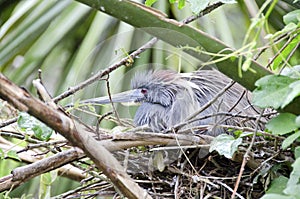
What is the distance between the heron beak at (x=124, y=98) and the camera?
886 mm

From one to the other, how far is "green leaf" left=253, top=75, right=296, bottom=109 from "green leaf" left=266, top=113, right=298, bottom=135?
0.03m

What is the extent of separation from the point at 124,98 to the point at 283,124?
408 mm

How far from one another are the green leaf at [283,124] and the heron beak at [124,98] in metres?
0.34

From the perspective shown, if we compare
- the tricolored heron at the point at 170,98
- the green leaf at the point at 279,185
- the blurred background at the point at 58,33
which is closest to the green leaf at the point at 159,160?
the tricolored heron at the point at 170,98

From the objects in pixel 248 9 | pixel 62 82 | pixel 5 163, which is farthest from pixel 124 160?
pixel 248 9

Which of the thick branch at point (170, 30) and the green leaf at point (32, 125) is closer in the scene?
the thick branch at point (170, 30)

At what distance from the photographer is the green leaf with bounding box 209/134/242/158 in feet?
2.14

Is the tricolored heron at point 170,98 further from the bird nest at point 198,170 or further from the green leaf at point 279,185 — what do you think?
the green leaf at point 279,185

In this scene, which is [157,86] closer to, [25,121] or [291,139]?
[25,121]

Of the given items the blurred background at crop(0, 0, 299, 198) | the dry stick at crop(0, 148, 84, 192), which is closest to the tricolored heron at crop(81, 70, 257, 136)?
the dry stick at crop(0, 148, 84, 192)

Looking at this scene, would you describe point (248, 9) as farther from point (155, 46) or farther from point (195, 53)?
point (195, 53)

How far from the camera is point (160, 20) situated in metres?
0.58

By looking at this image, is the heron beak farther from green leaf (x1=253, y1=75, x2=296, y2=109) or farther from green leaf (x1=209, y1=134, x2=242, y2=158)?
green leaf (x1=253, y1=75, x2=296, y2=109)

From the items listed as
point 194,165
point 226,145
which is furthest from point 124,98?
point 226,145
